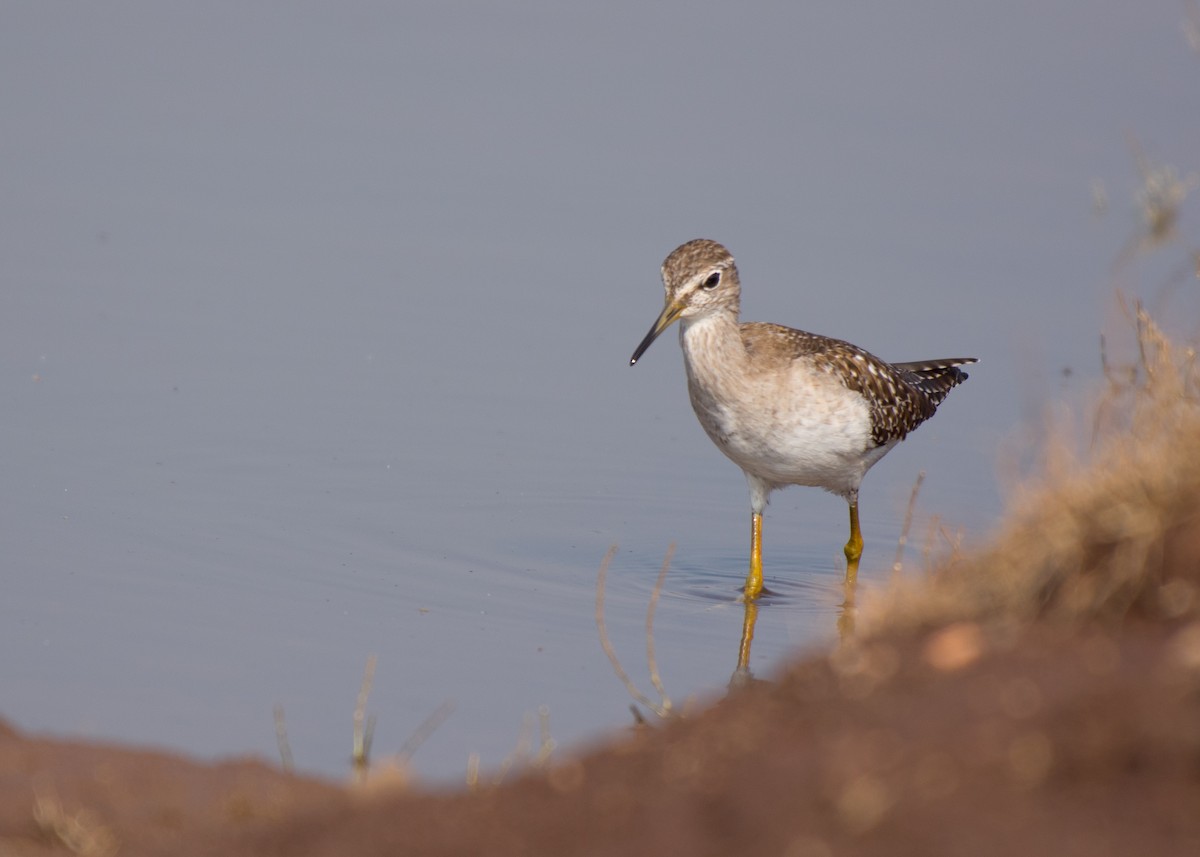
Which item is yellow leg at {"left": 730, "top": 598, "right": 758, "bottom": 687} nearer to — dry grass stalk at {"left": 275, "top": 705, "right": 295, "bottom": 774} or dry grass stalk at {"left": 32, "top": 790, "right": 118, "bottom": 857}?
dry grass stalk at {"left": 275, "top": 705, "right": 295, "bottom": 774}

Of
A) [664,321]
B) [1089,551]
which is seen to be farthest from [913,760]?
[664,321]

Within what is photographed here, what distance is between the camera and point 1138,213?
976 cm

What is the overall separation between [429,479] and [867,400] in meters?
2.53

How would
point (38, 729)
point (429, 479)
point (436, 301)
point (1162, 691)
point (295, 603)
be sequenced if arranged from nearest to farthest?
point (1162, 691), point (38, 729), point (295, 603), point (429, 479), point (436, 301)

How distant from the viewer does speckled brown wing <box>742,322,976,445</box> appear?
29.3 feet

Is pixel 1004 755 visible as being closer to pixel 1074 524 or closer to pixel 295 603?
pixel 1074 524

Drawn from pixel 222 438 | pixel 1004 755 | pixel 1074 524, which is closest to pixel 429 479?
pixel 222 438

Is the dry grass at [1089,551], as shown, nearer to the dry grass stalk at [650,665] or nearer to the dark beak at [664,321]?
the dry grass stalk at [650,665]

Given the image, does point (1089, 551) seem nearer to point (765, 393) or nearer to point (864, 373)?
point (765, 393)

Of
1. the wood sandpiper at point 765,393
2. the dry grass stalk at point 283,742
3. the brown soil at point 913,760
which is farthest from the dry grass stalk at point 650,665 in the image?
the wood sandpiper at point 765,393

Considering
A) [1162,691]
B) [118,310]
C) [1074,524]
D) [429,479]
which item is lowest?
[1162,691]

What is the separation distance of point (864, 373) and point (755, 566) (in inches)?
50.4

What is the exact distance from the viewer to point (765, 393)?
8602mm

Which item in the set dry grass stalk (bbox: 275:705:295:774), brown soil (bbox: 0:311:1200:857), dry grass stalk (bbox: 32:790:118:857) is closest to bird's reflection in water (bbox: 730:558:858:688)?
brown soil (bbox: 0:311:1200:857)
